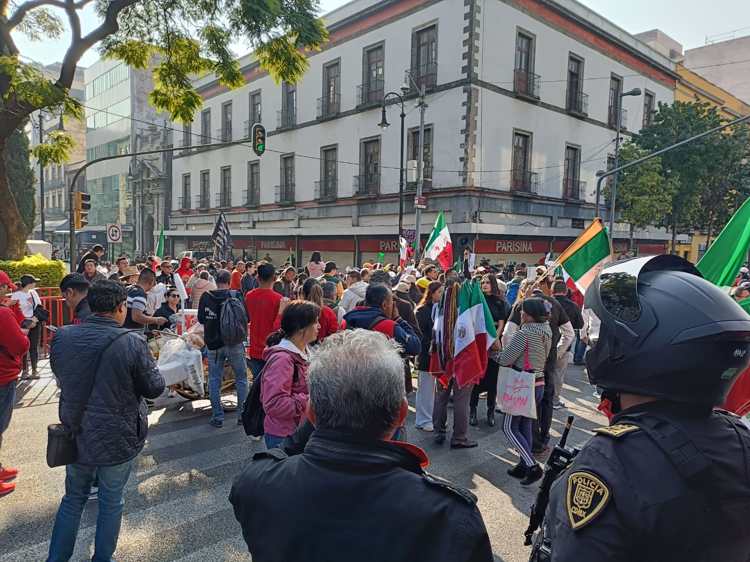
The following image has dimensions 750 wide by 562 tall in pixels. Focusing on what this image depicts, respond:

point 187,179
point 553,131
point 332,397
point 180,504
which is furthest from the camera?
point 187,179

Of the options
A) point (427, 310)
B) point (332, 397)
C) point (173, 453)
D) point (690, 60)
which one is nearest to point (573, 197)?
point (427, 310)

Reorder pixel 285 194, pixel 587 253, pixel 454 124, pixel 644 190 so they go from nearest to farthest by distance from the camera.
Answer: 1. pixel 587 253
2. pixel 454 124
3. pixel 644 190
4. pixel 285 194

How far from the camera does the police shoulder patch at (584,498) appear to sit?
1.16 m

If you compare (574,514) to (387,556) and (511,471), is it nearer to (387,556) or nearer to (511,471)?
(387,556)

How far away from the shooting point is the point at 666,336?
1.30 m

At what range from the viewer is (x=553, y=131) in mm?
24375

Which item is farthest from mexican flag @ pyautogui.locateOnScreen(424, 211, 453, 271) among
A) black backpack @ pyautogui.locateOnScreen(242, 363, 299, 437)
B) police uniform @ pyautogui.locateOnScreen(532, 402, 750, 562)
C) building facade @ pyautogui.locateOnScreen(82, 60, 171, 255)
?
building facade @ pyautogui.locateOnScreen(82, 60, 171, 255)

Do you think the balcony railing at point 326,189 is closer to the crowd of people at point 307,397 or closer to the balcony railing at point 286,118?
the balcony railing at point 286,118

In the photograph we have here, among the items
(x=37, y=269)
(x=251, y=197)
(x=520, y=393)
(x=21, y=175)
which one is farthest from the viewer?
(x=251, y=197)

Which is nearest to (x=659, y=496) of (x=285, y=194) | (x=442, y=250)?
(x=442, y=250)

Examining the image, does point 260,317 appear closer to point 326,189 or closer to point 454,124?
point 454,124

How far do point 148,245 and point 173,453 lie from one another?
4327cm

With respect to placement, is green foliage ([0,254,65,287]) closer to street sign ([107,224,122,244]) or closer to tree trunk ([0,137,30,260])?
tree trunk ([0,137,30,260])

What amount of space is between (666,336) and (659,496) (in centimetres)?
40
